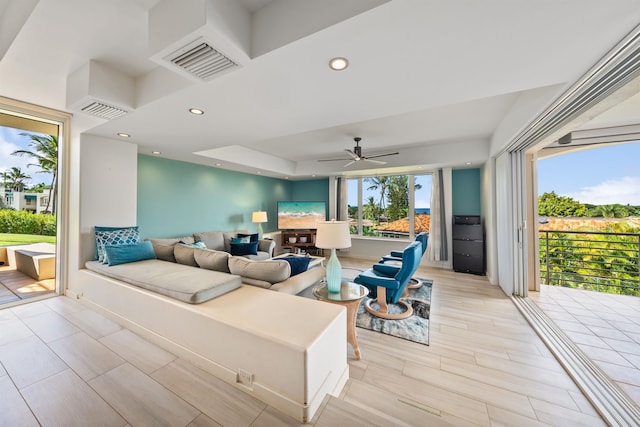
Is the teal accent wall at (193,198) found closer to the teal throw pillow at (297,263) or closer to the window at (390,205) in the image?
the window at (390,205)

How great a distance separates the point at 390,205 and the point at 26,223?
6.64 metres

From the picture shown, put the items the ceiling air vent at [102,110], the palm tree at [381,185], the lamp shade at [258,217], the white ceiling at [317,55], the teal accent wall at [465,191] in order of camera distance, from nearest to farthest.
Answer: the white ceiling at [317,55], the ceiling air vent at [102,110], the teal accent wall at [465,191], the lamp shade at [258,217], the palm tree at [381,185]

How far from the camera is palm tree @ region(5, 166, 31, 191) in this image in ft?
9.55

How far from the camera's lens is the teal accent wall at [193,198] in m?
3.99

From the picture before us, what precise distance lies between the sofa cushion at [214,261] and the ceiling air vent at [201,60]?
1631 millimetres

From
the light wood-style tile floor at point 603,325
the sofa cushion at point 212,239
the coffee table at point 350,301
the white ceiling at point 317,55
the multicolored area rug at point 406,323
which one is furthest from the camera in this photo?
the sofa cushion at point 212,239

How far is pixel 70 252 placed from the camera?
310 centimetres

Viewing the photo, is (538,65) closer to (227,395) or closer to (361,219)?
(227,395)

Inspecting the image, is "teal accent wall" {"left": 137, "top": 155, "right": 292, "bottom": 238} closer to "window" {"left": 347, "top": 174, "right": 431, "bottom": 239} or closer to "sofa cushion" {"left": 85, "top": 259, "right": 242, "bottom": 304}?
"sofa cushion" {"left": 85, "top": 259, "right": 242, "bottom": 304}

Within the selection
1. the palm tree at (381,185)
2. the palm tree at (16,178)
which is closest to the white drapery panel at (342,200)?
the palm tree at (381,185)

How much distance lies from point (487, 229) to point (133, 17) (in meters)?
5.55

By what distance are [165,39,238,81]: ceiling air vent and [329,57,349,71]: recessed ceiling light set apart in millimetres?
623

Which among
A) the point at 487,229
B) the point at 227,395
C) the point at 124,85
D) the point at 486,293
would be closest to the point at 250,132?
the point at 124,85

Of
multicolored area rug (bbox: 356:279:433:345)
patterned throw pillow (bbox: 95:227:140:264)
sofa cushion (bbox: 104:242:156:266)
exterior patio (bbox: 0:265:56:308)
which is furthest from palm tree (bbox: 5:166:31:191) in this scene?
multicolored area rug (bbox: 356:279:433:345)
